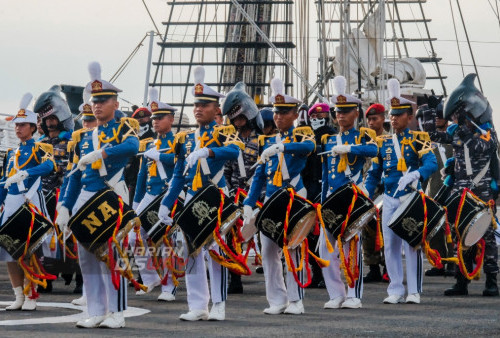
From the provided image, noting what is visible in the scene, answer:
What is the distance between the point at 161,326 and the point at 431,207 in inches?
137

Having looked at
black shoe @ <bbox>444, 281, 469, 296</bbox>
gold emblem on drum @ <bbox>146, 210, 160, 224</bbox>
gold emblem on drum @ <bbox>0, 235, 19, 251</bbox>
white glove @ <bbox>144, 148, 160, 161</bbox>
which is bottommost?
black shoe @ <bbox>444, 281, 469, 296</bbox>

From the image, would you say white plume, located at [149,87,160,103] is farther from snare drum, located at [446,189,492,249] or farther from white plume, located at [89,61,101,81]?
white plume, located at [89,61,101,81]

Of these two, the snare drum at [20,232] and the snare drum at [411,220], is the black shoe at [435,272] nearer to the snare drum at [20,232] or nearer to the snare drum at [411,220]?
the snare drum at [411,220]

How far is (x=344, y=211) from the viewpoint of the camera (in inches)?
458

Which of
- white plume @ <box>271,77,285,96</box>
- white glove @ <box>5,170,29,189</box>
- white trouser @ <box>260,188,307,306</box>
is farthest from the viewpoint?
white glove @ <box>5,170,29,189</box>

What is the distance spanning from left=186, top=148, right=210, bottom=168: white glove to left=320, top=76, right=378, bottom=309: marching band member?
1.75m

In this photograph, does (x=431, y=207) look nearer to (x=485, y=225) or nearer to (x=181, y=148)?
(x=485, y=225)

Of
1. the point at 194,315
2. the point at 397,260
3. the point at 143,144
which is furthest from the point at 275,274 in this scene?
the point at 143,144

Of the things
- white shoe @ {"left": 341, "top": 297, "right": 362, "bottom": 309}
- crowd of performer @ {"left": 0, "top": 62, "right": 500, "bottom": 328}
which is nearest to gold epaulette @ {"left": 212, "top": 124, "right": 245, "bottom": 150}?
crowd of performer @ {"left": 0, "top": 62, "right": 500, "bottom": 328}

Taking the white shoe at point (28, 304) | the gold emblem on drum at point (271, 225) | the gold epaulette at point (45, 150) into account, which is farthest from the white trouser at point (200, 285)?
the gold epaulette at point (45, 150)

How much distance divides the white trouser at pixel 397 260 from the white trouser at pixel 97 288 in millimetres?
3208

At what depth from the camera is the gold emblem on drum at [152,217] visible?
524 inches

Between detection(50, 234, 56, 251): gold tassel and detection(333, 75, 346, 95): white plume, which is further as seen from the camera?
detection(50, 234, 56, 251): gold tassel

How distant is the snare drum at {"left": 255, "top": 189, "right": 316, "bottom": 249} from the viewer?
11.0 metres
